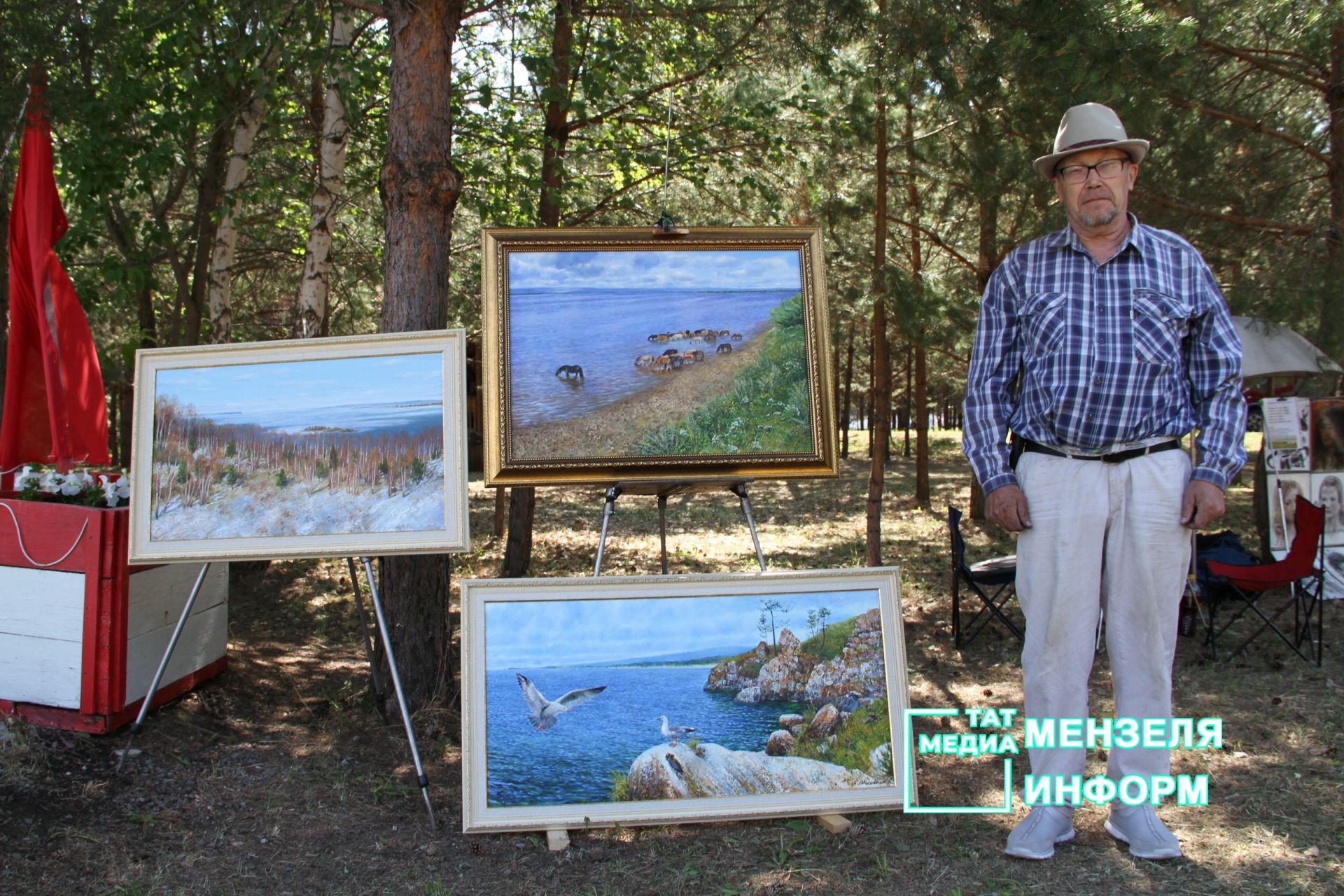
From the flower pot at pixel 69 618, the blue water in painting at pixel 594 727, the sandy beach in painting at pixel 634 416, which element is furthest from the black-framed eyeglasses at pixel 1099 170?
the flower pot at pixel 69 618

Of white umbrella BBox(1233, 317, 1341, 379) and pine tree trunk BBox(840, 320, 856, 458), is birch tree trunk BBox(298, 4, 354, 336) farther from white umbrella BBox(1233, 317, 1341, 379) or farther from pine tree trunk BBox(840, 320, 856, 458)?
pine tree trunk BBox(840, 320, 856, 458)

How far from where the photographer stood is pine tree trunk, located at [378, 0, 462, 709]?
3.77 m

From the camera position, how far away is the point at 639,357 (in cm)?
320

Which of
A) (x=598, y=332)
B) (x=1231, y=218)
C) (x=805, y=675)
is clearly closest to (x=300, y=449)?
(x=598, y=332)

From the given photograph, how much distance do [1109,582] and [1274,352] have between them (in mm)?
6052

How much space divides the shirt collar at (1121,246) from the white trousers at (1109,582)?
1.99 ft

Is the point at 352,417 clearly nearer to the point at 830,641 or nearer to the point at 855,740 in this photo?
the point at 830,641

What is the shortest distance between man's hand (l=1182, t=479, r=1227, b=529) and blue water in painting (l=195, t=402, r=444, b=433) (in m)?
2.28

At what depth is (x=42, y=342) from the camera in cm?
391

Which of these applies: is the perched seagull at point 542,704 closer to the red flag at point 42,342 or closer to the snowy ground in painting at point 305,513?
the snowy ground in painting at point 305,513

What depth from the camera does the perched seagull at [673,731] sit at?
2.87 metres

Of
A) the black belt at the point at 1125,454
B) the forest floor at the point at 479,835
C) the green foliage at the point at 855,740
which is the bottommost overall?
the forest floor at the point at 479,835

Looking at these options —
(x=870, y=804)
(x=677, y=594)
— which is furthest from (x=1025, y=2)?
(x=870, y=804)

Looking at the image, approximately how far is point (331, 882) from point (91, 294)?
5606 millimetres
